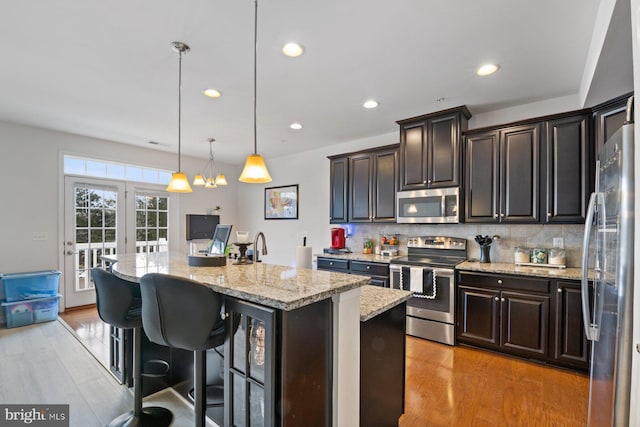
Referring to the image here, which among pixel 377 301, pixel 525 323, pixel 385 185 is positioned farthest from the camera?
pixel 385 185

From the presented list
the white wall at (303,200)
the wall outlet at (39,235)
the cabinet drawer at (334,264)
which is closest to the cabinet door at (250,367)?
the cabinet drawer at (334,264)

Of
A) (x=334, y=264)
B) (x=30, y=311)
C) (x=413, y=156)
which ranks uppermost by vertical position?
(x=413, y=156)

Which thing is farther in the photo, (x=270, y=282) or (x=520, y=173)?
(x=520, y=173)

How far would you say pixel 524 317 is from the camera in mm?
2807

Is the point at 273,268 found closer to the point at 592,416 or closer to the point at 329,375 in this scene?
the point at 329,375

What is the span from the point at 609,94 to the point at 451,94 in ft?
4.04

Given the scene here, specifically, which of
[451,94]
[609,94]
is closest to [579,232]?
[609,94]

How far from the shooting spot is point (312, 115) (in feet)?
12.1

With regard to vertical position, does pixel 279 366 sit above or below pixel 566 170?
below

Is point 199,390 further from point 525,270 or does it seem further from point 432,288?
point 525,270

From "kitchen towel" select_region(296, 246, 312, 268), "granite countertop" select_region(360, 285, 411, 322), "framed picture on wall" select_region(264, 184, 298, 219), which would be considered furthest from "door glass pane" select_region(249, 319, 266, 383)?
"framed picture on wall" select_region(264, 184, 298, 219)

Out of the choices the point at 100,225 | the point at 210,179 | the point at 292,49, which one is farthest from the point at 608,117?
the point at 100,225

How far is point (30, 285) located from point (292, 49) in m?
4.56

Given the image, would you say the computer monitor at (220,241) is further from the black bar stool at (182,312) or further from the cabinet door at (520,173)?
the cabinet door at (520,173)
